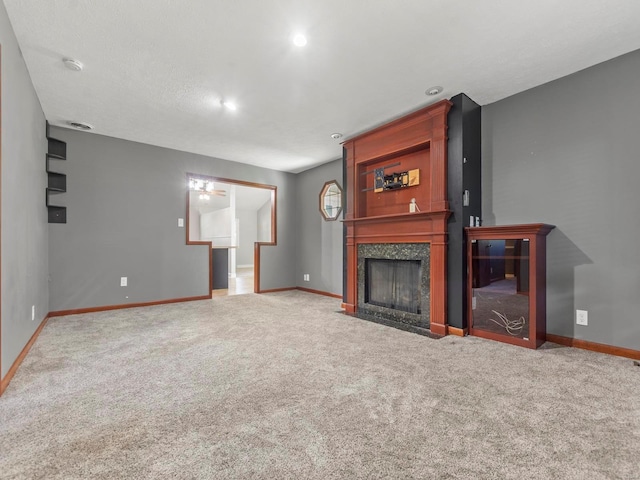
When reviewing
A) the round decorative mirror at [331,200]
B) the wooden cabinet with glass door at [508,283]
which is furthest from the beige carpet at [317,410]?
the round decorative mirror at [331,200]

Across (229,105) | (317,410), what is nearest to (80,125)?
(229,105)

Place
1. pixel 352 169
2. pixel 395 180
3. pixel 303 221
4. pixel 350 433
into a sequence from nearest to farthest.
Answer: pixel 350 433 → pixel 395 180 → pixel 352 169 → pixel 303 221

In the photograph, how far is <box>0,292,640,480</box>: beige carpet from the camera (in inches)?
47.3

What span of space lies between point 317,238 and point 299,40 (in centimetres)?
367

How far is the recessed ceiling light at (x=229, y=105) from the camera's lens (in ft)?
10.2

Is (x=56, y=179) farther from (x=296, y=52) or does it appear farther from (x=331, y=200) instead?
(x=331, y=200)

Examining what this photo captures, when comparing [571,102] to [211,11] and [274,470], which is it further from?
[274,470]

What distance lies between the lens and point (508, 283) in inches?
108

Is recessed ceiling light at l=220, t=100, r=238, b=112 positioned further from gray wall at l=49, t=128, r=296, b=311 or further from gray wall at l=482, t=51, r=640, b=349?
gray wall at l=482, t=51, r=640, b=349

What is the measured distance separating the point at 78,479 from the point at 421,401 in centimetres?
158

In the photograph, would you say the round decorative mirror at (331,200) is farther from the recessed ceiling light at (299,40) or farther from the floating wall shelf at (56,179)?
the floating wall shelf at (56,179)

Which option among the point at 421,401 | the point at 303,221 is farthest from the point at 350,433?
the point at 303,221

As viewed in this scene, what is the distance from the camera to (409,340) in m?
2.81

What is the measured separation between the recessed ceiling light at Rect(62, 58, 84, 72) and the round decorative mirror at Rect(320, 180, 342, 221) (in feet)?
11.5
